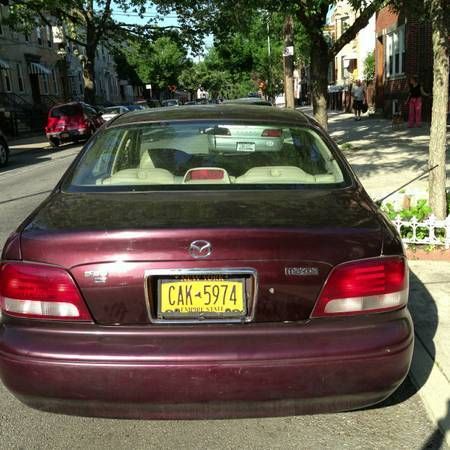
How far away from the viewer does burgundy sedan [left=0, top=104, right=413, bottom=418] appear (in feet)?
7.83

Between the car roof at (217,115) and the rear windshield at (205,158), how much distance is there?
0.06m

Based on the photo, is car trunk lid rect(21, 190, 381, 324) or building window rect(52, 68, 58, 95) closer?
car trunk lid rect(21, 190, 381, 324)

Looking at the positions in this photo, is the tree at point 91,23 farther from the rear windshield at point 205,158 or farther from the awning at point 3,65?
the rear windshield at point 205,158

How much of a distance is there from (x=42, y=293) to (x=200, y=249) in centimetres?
72

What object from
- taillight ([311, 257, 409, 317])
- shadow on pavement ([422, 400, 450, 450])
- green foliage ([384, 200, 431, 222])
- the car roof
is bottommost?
shadow on pavement ([422, 400, 450, 450])

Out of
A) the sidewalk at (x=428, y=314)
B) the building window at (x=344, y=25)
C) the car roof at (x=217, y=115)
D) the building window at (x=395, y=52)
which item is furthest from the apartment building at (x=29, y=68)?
the car roof at (x=217, y=115)

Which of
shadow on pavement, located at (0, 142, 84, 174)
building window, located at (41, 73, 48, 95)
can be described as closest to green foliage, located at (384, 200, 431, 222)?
shadow on pavement, located at (0, 142, 84, 174)

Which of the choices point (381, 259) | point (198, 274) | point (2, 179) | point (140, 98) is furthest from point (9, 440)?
point (140, 98)

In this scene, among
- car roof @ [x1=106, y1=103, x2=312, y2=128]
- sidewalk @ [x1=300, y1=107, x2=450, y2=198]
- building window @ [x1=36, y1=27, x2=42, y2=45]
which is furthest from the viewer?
building window @ [x1=36, y1=27, x2=42, y2=45]

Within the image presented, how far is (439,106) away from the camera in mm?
5668

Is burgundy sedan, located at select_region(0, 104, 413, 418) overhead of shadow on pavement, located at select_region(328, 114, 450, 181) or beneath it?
overhead

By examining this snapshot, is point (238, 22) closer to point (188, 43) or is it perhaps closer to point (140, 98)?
point (188, 43)

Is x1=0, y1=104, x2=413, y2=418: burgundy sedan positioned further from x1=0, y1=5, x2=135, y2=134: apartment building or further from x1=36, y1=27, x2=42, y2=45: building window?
x1=36, y1=27, x2=42, y2=45: building window

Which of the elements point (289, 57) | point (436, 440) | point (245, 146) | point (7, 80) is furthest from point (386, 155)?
point (7, 80)
